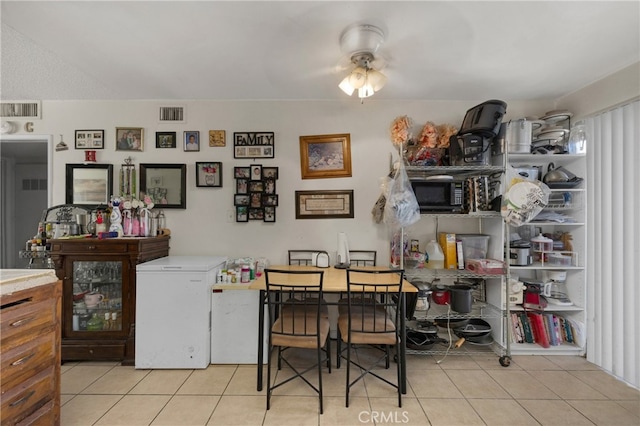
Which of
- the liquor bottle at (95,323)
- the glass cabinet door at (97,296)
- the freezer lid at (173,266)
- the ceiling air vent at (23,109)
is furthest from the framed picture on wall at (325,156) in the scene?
the ceiling air vent at (23,109)

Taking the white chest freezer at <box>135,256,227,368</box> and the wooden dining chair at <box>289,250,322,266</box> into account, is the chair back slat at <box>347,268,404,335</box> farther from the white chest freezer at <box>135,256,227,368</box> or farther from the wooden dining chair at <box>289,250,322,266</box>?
the white chest freezer at <box>135,256,227,368</box>

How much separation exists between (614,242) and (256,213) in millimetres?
3330

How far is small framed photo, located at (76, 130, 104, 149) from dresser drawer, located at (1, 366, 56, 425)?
2.30 m

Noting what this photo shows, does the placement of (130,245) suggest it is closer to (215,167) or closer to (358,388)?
(215,167)

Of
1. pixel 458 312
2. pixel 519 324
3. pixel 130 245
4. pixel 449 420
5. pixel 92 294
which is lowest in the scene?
pixel 449 420

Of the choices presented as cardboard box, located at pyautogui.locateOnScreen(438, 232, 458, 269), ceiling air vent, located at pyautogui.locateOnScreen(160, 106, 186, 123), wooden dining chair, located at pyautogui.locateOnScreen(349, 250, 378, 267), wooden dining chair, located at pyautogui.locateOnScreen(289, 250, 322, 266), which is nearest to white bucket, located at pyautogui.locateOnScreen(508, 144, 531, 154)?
cardboard box, located at pyautogui.locateOnScreen(438, 232, 458, 269)

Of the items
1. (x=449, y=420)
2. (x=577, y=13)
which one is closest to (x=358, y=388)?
(x=449, y=420)

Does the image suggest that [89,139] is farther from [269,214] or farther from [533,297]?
[533,297]

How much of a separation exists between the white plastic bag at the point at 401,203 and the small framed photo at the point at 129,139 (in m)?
2.69

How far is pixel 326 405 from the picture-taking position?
1901 mm

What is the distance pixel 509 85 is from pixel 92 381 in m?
4.54

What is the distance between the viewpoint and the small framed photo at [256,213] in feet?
9.55

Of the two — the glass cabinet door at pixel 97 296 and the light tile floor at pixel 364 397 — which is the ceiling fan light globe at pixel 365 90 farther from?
the glass cabinet door at pixel 97 296

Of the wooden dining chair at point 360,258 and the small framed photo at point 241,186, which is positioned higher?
the small framed photo at point 241,186
